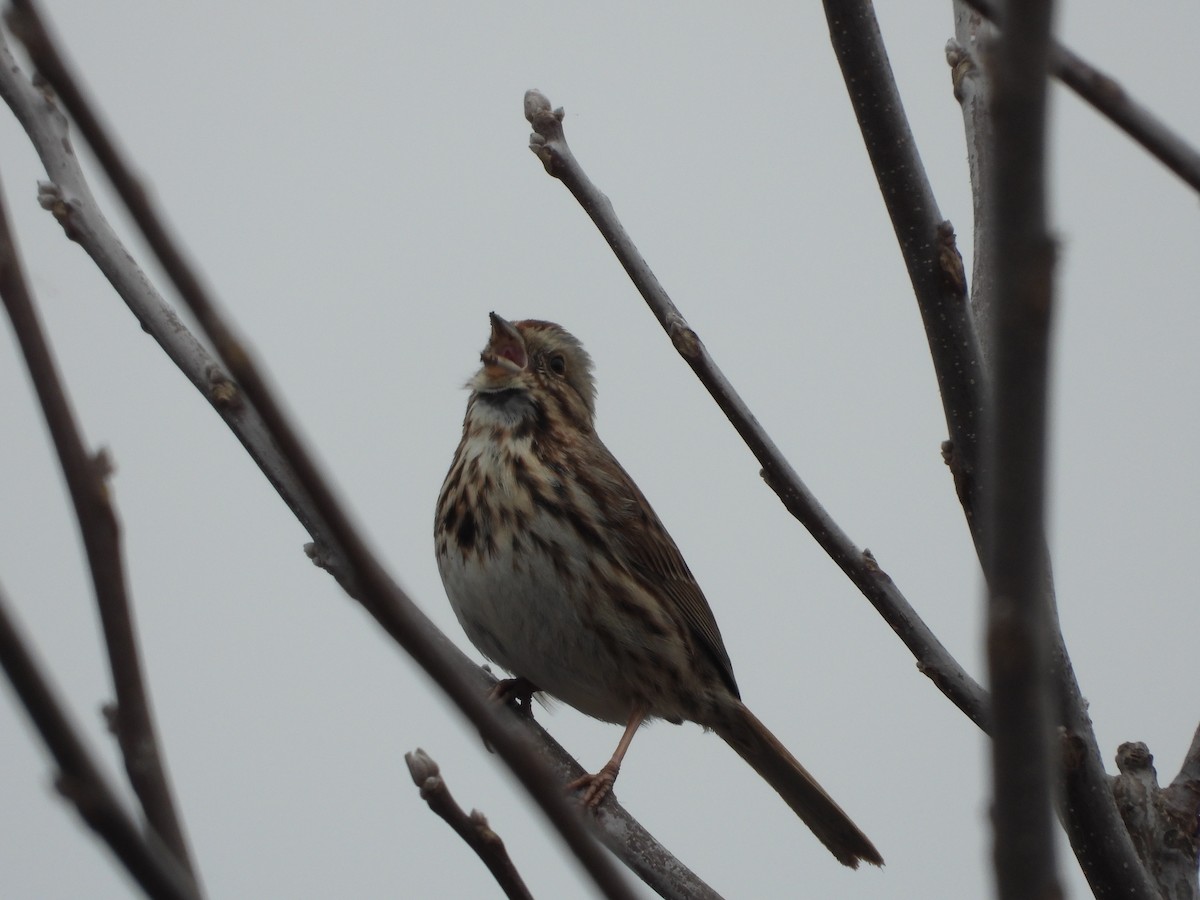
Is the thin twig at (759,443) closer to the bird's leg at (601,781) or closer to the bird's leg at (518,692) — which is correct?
the bird's leg at (601,781)

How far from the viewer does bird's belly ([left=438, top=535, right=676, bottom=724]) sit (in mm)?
5066

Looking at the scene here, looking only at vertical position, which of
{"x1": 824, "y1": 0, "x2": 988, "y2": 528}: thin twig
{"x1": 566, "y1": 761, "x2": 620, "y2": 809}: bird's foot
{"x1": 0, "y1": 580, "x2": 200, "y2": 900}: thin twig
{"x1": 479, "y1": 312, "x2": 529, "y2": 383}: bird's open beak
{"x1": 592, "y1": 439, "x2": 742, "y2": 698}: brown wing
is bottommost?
{"x1": 0, "y1": 580, "x2": 200, "y2": 900}: thin twig

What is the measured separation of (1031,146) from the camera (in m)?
1.18

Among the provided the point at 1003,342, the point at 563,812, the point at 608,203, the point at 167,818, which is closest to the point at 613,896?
the point at 563,812

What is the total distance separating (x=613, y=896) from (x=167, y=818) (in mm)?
498

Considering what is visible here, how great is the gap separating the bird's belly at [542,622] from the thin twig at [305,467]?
3640mm

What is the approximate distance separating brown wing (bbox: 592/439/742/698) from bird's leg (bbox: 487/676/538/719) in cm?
59

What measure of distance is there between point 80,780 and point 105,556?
0.95 feet

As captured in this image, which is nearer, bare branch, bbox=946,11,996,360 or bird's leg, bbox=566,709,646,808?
bare branch, bbox=946,11,996,360

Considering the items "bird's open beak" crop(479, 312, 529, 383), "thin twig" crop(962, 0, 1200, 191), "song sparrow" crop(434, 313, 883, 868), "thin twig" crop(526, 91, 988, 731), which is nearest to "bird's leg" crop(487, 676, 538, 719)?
"song sparrow" crop(434, 313, 883, 868)

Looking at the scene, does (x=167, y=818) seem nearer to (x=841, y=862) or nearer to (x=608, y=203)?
(x=608, y=203)

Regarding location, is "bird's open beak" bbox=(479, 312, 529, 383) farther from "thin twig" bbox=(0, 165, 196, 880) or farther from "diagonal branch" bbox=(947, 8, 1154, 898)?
"thin twig" bbox=(0, 165, 196, 880)

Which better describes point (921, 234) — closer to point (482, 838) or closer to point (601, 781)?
point (482, 838)

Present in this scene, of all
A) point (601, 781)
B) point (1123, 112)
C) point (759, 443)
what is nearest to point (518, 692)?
point (601, 781)
